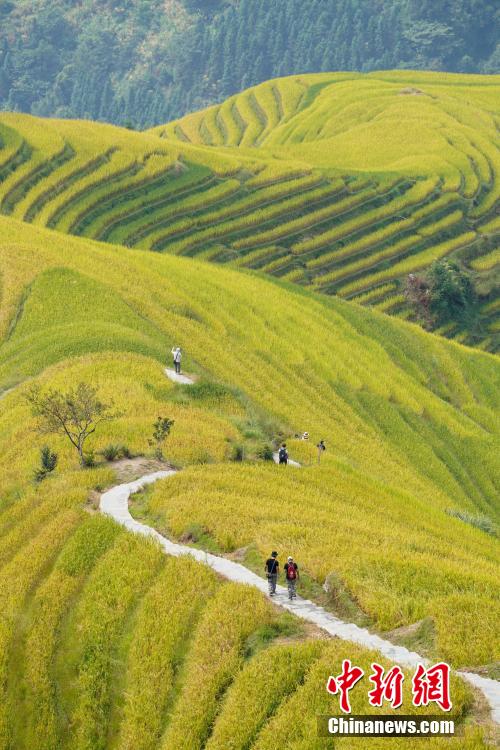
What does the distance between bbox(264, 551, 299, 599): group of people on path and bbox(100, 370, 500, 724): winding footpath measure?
205 mm

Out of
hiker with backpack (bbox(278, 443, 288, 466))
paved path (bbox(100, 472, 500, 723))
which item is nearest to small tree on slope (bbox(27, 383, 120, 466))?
paved path (bbox(100, 472, 500, 723))

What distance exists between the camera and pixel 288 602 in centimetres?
2041

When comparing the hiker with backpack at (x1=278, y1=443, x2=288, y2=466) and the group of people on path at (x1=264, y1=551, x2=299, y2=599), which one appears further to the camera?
the hiker with backpack at (x1=278, y1=443, x2=288, y2=466)

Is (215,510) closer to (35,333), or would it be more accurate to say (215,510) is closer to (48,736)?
(48,736)

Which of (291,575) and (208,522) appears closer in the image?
(291,575)

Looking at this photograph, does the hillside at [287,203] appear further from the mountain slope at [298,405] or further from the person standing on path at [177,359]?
the person standing on path at [177,359]

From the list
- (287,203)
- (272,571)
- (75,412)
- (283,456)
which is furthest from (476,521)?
(287,203)

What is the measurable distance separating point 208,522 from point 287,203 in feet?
230

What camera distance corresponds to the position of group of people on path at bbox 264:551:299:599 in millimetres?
20156

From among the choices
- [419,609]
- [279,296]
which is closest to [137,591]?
[419,609]

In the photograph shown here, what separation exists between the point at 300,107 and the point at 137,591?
5218 inches

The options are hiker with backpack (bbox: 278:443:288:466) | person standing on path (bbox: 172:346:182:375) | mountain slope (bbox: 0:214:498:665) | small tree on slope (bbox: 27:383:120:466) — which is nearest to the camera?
mountain slope (bbox: 0:214:498:665)

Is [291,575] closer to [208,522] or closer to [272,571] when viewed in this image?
[272,571]

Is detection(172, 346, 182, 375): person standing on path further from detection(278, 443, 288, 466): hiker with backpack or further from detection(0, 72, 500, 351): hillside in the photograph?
detection(0, 72, 500, 351): hillside
